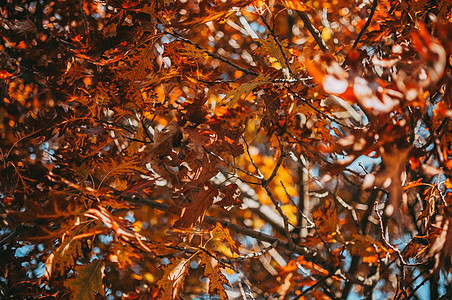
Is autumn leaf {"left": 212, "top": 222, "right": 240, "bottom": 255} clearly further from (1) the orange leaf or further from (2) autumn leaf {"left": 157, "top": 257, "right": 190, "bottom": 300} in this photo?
(1) the orange leaf

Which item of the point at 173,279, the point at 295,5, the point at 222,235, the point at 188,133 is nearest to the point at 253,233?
the point at 222,235

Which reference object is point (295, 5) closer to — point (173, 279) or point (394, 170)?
point (394, 170)

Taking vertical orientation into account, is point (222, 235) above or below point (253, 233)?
below

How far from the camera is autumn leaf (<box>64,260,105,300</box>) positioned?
1.23 metres

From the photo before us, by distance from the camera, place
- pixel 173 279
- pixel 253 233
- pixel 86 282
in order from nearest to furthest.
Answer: pixel 86 282 → pixel 173 279 → pixel 253 233

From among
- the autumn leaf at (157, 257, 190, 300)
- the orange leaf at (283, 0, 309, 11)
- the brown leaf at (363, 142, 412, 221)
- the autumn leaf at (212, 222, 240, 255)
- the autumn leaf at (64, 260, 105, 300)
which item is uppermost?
the orange leaf at (283, 0, 309, 11)

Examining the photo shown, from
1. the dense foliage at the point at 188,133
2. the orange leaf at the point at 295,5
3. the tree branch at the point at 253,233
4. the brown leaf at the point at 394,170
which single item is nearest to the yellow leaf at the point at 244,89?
the dense foliage at the point at 188,133

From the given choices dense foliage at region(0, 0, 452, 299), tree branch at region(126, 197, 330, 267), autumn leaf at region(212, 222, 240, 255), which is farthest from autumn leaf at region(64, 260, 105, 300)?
tree branch at region(126, 197, 330, 267)

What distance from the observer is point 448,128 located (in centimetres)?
126

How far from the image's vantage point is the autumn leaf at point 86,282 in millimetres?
1226

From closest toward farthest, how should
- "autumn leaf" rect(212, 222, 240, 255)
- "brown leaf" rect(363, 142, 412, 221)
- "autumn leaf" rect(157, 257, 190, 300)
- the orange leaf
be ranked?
"brown leaf" rect(363, 142, 412, 221) < the orange leaf < "autumn leaf" rect(157, 257, 190, 300) < "autumn leaf" rect(212, 222, 240, 255)

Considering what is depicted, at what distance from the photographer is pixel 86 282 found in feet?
4.12

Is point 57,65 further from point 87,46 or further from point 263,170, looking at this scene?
point 263,170

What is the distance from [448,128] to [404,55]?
0.49 m
